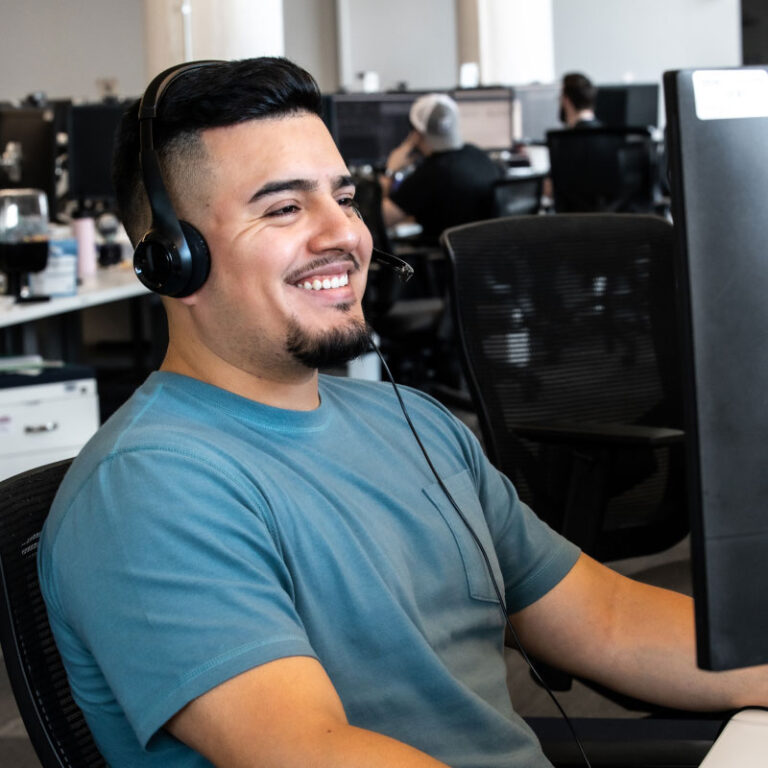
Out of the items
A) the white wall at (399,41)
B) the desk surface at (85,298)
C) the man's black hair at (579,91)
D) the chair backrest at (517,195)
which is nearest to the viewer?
the desk surface at (85,298)

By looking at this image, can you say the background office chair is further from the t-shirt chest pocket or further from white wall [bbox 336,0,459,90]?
white wall [bbox 336,0,459,90]

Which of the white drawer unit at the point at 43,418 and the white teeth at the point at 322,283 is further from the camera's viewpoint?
the white drawer unit at the point at 43,418

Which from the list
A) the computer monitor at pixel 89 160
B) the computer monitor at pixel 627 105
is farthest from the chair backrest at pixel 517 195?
the computer monitor at pixel 627 105

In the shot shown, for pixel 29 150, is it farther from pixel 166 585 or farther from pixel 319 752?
pixel 319 752

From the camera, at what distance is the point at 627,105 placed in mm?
7484

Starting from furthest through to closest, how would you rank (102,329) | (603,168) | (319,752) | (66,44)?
(66,44) < (102,329) < (603,168) < (319,752)

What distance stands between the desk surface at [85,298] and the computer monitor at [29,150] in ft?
2.12

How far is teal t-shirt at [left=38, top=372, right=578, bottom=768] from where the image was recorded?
85cm

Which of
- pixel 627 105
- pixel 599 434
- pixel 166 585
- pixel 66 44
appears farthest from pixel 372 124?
pixel 66 44

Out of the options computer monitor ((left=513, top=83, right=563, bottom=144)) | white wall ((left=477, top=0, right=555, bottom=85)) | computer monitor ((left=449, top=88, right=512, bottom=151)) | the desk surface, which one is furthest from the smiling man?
white wall ((left=477, top=0, right=555, bottom=85))

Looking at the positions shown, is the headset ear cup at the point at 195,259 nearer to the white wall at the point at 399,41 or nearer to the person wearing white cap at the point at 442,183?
the person wearing white cap at the point at 442,183

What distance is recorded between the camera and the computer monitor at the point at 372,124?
5734 mm

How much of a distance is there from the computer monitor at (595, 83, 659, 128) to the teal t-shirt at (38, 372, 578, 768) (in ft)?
21.8

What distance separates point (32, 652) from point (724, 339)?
1.94 ft
